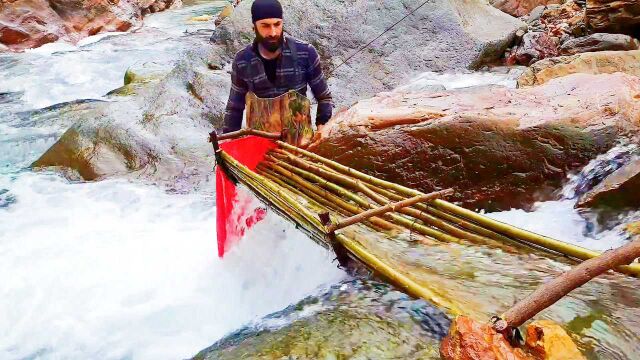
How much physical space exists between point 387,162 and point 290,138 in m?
0.84

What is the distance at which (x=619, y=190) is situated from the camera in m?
3.98

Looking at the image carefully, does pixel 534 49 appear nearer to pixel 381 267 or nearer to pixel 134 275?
pixel 134 275

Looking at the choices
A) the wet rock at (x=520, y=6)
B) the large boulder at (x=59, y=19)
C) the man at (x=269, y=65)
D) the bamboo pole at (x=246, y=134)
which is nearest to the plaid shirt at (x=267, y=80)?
the man at (x=269, y=65)

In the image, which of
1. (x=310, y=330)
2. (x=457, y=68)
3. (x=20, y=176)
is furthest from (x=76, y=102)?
(x=310, y=330)

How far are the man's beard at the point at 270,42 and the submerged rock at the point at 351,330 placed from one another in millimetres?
2116

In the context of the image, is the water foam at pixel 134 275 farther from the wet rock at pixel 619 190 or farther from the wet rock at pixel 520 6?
the wet rock at pixel 520 6

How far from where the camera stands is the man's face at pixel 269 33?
413cm

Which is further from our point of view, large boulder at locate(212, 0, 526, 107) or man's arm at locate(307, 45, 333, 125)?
large boulder at locate(212, 0, 526, 107)

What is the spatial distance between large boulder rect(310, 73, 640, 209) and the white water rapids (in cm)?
31

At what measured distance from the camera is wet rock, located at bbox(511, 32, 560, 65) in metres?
8.89

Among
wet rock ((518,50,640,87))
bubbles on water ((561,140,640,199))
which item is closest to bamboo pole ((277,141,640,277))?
bubbles on water ((561,140,640,199))

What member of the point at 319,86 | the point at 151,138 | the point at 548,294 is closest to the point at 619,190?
the point at 319,86

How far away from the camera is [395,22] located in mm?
8641

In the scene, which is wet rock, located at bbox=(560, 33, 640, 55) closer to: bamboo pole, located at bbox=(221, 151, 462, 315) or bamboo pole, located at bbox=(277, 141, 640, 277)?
bamboo pole, located at bbox=(277, 141, 640, 277)
